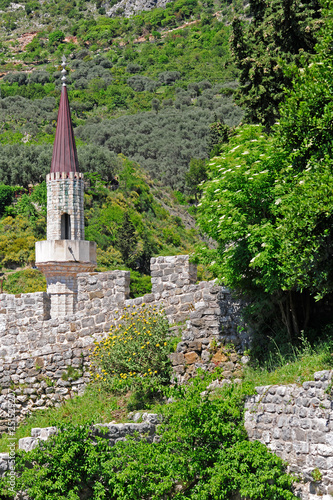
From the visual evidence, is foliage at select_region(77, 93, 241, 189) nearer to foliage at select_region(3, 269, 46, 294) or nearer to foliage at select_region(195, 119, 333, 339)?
foliage at select_region(3, 269, 46, 294)

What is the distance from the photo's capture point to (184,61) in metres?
99.0

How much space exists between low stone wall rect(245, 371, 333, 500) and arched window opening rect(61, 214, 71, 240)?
13.9 meters

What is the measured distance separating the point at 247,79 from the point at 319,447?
12.2m

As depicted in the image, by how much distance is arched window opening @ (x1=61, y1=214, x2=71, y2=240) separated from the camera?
23.6 meters

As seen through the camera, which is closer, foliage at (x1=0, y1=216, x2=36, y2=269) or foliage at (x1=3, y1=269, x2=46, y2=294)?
foliage at (x1=3, y1=269, x2=46, y2=294)

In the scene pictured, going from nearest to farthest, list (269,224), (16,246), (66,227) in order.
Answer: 1. (269,224)
2. (66,227)
3. (16,246)

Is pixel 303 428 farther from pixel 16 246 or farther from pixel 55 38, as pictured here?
pixel 55 38

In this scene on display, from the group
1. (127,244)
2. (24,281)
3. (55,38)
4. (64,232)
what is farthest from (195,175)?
(55,38)

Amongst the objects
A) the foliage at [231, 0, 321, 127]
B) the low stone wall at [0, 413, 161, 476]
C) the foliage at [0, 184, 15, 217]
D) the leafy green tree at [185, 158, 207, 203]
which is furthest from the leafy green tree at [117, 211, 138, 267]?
the low stone wall at [0, 413, 161, 476]

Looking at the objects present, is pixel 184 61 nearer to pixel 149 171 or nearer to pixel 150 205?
pixel 149 171

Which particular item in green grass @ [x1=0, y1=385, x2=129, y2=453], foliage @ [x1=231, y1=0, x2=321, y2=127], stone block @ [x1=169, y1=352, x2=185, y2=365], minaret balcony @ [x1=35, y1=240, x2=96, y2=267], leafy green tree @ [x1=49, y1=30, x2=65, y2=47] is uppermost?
leafy green tree @ [x1=49, y1=30, x2=65, y2=47]

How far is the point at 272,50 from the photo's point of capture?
1869 cm

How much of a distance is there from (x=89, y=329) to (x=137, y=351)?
2326mm

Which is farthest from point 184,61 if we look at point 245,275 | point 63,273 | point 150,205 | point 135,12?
point 245,275
